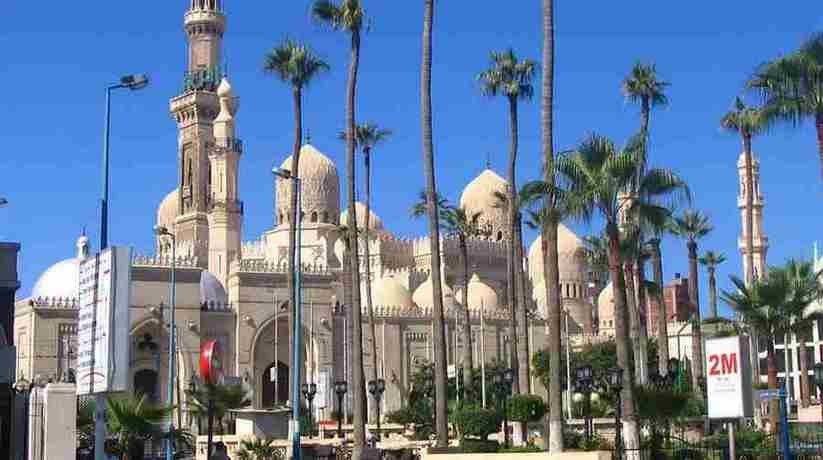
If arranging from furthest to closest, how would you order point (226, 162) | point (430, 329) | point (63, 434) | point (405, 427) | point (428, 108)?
point (226, 162) < point (430, 329) < point (405, 427) < point (428, 108) < point (63, 434)

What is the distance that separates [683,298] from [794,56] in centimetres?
6623

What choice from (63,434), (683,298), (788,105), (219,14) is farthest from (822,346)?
(63,434)

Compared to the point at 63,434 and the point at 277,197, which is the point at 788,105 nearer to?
the point at 63,434

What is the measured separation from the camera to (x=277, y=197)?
78.5m

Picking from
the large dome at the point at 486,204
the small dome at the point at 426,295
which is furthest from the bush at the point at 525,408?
the large dome at the point at 486,204

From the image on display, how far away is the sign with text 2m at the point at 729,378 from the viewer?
54.1 feet

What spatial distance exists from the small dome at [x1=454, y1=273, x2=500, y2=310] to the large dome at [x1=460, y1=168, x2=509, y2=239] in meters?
8.64

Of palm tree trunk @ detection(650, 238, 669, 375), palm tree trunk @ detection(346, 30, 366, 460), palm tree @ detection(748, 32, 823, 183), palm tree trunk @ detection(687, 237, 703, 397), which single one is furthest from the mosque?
palm tree @ detection(748, 32, 823, 183)

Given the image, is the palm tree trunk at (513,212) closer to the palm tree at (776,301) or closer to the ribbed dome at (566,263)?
the palm tree at (776,301)

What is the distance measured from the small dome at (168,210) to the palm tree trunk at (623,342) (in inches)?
2318

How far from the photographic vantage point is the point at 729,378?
16.7 m

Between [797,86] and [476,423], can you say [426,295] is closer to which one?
[476,423]

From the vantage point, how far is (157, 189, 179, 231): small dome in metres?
83.9

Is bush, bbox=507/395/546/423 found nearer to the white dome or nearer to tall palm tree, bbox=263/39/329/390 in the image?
tall palm tree, bbox=263/39/329/390
